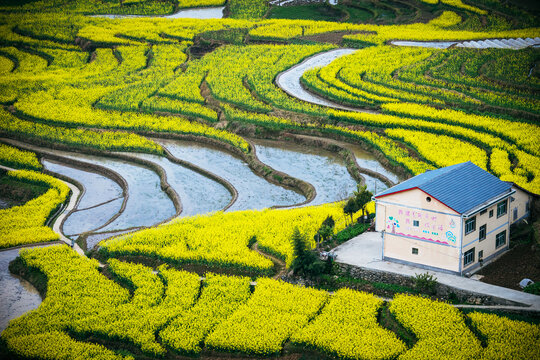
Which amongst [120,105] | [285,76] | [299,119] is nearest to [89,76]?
[120,105]

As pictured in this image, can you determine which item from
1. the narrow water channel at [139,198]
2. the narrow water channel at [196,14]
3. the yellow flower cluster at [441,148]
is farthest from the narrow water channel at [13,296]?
the narrow water channel at [196,14]

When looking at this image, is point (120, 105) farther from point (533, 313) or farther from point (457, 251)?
point (533, 313)

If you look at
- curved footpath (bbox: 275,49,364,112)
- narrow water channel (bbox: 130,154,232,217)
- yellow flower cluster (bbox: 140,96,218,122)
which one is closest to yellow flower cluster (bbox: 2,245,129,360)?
narrow water channel (bbox: 130,154,232,217)

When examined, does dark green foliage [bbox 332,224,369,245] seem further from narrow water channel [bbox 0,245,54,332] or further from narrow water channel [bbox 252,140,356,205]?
narrow water channel [bbox 0,245,54,332]

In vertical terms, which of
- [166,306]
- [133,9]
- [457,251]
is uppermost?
[133,9]

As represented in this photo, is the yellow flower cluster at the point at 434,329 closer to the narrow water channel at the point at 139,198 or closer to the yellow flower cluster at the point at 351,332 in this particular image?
the yellow flower cluster at the point at 351,332

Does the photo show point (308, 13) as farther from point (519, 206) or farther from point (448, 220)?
point (448, 220)

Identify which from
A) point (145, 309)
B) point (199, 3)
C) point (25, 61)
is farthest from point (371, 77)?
point (199, 3)
